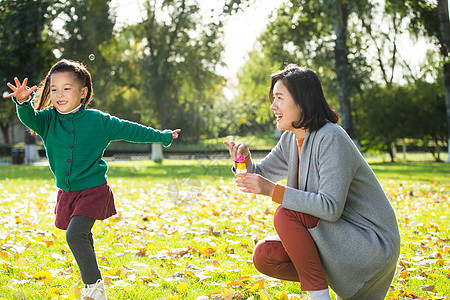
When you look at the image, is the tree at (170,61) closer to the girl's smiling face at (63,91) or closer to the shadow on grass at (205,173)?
the shadow on grass at (205,173)

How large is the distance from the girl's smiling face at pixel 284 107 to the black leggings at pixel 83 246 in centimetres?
133

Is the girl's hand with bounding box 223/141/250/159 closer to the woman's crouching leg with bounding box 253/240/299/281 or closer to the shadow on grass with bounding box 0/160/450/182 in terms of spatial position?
the woman's crouching leg with bounding box 253/240/299/281

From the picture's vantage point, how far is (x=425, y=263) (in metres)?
3.92

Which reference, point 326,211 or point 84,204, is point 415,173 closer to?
point 326,211

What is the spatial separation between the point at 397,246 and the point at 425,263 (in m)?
1.46

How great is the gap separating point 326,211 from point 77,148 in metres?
1.60

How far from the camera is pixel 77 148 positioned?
3.10m

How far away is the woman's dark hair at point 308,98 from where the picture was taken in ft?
9.12

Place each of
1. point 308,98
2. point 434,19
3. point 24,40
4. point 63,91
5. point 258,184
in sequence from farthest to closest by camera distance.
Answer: point 24,40 → point 434,19 → point 63,91 → point 308,98 → point 258,184

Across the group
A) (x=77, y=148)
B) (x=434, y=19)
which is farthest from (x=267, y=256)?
(x=434, y=19)

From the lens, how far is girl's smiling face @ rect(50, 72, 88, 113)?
123 inches

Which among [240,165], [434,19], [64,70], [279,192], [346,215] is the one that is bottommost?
[346,215]

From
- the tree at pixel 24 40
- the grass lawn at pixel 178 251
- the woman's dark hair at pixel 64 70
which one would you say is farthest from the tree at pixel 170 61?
the woman's dark hair at pixel 64 70

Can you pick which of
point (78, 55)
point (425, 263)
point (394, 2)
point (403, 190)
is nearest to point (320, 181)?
point (425, 263)
